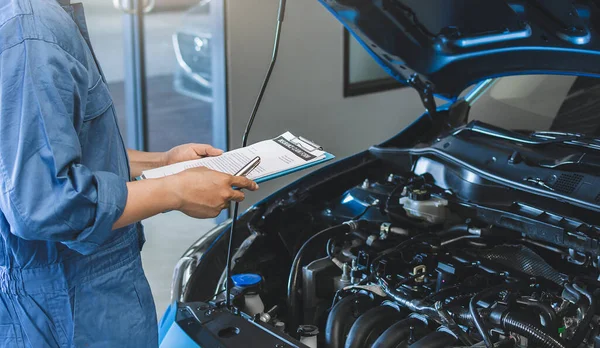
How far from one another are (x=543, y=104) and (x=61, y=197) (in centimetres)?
167

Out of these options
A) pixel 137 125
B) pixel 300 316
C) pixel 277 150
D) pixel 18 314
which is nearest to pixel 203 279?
pixel 300 316

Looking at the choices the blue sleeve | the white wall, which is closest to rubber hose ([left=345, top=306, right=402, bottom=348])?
the blue sleeve

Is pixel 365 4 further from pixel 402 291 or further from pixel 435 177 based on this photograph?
pixel 402 291

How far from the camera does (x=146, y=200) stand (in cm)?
132

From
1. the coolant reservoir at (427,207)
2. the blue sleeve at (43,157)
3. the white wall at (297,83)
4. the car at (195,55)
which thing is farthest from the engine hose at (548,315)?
the car at (195,55)

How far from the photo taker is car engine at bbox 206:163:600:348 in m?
1.51

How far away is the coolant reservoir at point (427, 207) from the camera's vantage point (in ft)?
6.52

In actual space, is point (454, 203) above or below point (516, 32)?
below

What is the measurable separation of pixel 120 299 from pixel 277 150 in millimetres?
500

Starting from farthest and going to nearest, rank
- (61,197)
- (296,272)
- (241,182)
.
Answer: (296,272) → (241,182) → (61,197)

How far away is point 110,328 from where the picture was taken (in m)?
1.44

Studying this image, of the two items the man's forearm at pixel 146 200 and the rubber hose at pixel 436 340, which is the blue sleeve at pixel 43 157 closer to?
the man's forearm at pixel 146 200

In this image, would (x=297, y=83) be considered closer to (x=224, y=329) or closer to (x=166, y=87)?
(x=224, y=329)

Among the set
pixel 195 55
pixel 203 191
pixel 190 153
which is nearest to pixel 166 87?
pixel 195 55
